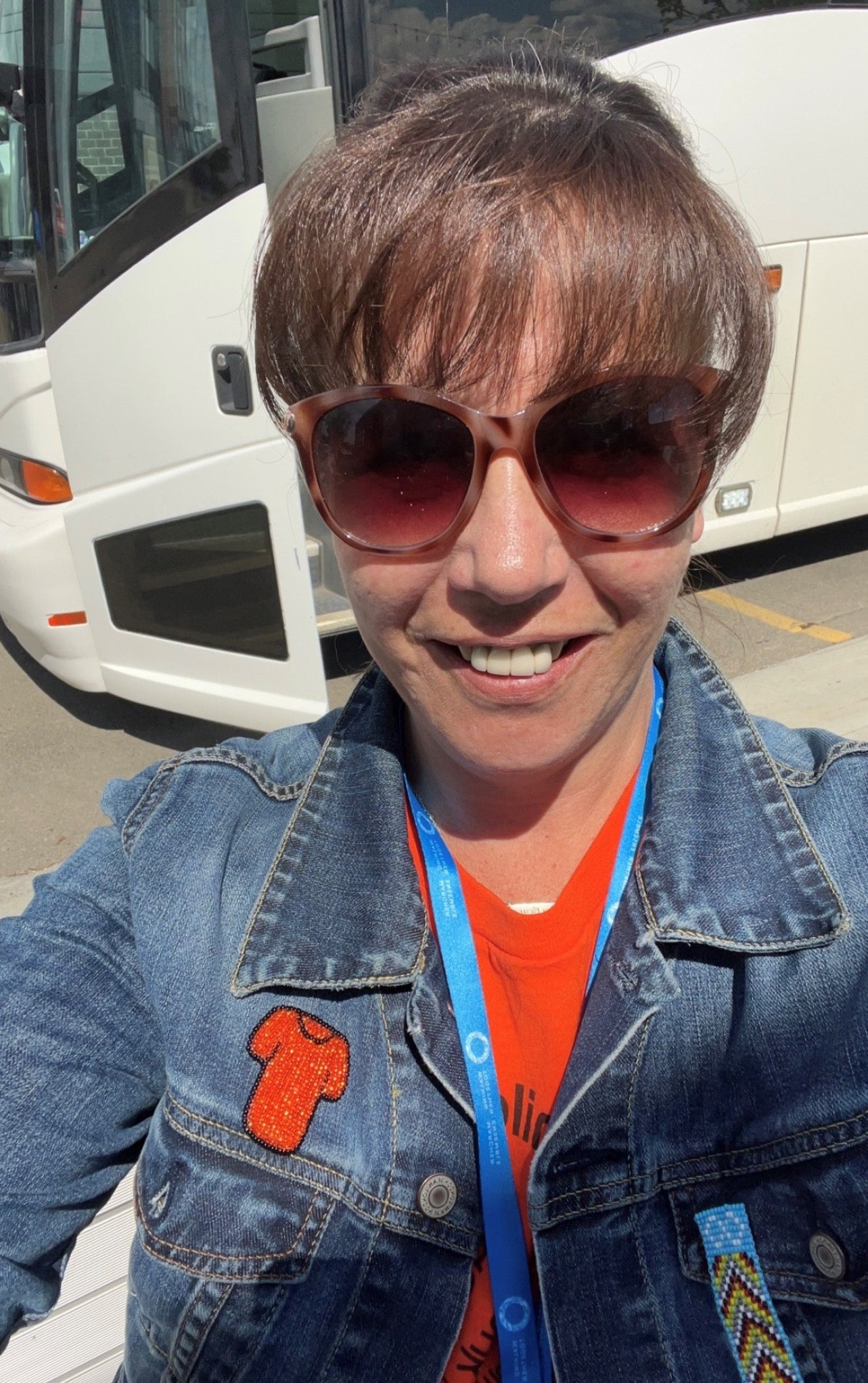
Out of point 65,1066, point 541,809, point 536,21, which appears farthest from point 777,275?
point 65,1066

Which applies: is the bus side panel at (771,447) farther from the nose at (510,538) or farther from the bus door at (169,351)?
the nose at (510,538)

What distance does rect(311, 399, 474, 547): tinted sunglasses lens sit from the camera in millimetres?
1026

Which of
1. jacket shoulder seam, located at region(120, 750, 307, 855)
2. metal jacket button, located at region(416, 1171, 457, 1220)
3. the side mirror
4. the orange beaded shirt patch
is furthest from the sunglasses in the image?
the side mirror

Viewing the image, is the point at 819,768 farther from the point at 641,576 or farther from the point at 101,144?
the point at 101,144

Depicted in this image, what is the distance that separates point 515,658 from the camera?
1.08m

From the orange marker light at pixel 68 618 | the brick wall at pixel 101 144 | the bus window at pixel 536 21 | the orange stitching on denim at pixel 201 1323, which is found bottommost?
the orange marker light at pixel 68 618

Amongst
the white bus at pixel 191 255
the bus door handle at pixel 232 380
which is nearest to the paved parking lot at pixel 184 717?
the white bus at pixel 191 255

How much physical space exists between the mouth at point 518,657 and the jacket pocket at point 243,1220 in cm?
56

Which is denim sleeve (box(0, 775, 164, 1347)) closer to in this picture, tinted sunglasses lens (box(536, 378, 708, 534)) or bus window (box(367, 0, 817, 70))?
tinted sunglasses lens (box(536, 378, 708, 534))

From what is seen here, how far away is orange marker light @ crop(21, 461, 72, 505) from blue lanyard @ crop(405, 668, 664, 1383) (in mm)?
2989

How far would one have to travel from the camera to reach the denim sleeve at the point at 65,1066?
43.5 inches

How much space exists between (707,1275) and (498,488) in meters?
0.80

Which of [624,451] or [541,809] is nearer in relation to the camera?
[624,451]

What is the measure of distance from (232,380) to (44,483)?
900 mm
